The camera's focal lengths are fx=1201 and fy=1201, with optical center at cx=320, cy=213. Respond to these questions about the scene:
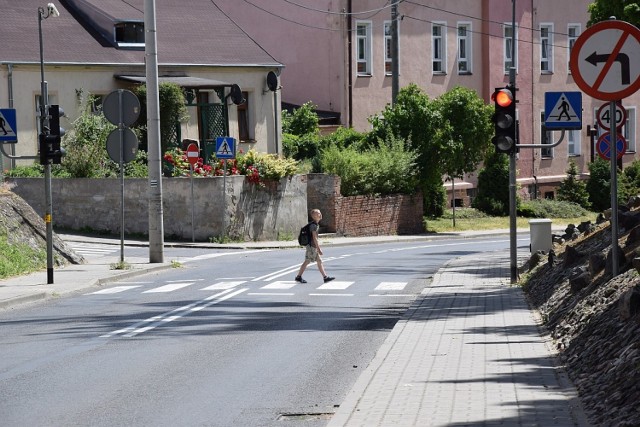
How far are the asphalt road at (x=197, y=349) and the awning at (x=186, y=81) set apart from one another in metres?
19.5

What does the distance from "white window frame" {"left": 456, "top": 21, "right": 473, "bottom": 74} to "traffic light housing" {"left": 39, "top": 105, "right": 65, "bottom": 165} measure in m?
38.0

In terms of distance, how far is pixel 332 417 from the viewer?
9.20 metres

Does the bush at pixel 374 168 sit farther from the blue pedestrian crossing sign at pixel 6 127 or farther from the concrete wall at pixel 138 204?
the blue pedestrian crossing sign at pixel 6 127

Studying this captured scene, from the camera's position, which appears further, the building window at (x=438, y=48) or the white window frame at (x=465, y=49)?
the white window frame at (x=465, y=49)

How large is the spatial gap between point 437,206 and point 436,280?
29249mm

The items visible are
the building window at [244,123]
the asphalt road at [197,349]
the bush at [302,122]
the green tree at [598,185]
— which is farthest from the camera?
the green tree at [598,185]

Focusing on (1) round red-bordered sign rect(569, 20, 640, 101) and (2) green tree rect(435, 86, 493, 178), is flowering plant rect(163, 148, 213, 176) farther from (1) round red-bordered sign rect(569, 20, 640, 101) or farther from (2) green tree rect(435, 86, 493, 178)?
(1) round red-bordered sign rect(569, 20, 640, 101)

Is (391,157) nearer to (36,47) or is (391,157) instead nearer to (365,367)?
(36,47)

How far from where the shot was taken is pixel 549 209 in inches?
2235

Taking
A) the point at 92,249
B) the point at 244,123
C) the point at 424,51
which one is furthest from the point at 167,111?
the point at 424,51

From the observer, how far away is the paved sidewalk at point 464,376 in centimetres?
880

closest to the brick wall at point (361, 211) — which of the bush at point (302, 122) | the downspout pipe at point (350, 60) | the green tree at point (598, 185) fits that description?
the bush at point (302, 122)

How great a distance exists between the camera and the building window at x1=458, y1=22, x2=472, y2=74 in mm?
58625

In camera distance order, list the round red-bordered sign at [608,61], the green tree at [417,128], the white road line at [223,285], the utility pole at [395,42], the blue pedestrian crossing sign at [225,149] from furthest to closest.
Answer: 1. the green tree at [417,128]
2. the utility pole at [395,42]
3. the blue pedestrian crossing sign at [225,149]
4. the white road line at [223,285]
5. the round red-bordered sign at [608,61]
